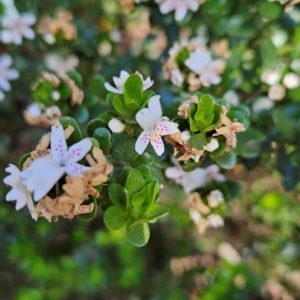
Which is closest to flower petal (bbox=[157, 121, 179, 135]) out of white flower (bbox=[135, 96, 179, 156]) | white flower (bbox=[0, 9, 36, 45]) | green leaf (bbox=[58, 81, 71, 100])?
white flower (bbox=[135, 96, 179, 156])

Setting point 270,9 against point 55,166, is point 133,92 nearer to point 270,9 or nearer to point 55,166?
point 55,166

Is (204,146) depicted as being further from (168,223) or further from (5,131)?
(5,131)

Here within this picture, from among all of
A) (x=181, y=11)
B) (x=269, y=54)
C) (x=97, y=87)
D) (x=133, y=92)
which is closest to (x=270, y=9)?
(x=269, y=54)

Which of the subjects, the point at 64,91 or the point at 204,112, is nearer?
the point at 204,112

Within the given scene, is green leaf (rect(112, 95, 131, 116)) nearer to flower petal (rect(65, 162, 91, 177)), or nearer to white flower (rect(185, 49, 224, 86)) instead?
flower petal (rect(65, 162, 91, 177))

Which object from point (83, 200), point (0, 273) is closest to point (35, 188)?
point (83, 200)

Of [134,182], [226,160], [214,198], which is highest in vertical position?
[134,182]

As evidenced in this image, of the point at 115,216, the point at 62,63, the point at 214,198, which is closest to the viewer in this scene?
the point at 115,216

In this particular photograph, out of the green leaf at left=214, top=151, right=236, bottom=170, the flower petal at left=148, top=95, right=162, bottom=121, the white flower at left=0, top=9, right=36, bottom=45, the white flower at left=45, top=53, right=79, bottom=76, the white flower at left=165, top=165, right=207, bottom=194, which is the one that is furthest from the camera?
the white flower at left=45, top=53, right=79, bottom=76
